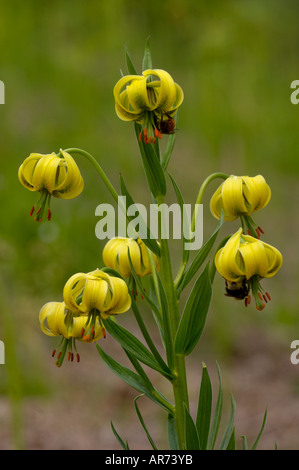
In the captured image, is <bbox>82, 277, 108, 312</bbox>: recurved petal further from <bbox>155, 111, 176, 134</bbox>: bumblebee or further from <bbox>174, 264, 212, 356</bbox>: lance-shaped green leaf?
<bbox>155, 111, 176, 134</bbox>: bumblebee

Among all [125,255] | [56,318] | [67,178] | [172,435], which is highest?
[67,178]

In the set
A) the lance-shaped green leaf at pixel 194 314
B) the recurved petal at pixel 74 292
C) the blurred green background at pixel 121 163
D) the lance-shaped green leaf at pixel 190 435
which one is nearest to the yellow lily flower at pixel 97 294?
the recurved petal at pixel 74 292

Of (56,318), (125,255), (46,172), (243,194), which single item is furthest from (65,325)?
(243,194)

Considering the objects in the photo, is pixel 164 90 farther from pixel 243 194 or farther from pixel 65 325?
pixel 65 325

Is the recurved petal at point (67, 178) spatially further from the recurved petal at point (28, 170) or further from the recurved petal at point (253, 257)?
the recurved petal at point (253, 257)

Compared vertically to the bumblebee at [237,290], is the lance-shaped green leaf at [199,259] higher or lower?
higher
